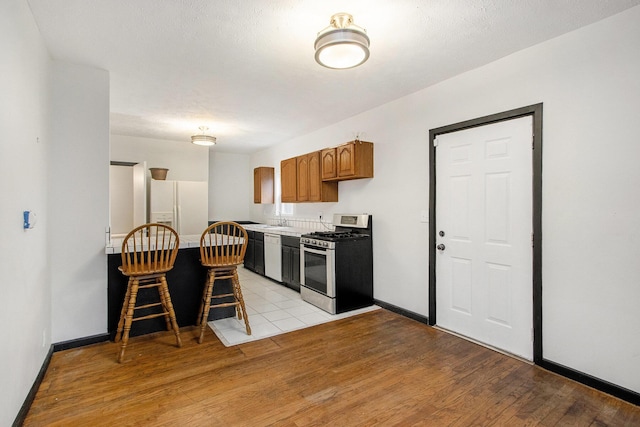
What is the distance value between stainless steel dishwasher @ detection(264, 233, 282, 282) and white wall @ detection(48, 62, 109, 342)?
101 inches

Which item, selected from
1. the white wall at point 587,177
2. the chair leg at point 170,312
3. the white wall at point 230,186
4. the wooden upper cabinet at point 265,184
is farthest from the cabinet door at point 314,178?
the white wall at point 230,186

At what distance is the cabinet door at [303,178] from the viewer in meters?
5.02

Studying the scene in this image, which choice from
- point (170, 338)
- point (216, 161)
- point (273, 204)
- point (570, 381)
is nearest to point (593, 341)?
point (570, 381)

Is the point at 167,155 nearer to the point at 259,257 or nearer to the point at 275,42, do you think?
the point at 259,257

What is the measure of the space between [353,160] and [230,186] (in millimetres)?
4154

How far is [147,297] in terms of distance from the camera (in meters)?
3.15

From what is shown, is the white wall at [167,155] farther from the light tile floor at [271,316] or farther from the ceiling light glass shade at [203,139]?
the light tile floor at [271,316]

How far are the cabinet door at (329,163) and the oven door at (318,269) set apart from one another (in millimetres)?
1058

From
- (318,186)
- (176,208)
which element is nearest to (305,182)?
(318,186)

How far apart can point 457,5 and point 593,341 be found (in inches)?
97.7

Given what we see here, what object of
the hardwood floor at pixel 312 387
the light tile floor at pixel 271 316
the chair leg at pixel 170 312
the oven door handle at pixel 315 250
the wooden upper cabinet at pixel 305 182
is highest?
the wooden upper cabinet at pixel 305 182

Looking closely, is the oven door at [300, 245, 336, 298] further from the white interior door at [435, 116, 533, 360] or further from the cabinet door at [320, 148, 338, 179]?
the white interior door at [435, 116, 533, 360]

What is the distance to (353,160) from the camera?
401cm

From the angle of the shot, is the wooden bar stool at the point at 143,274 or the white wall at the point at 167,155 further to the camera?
the white wall at the point at 167,155
